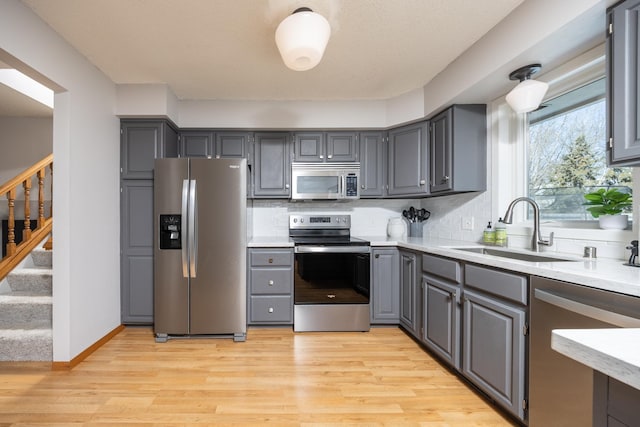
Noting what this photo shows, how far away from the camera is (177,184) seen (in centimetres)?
268

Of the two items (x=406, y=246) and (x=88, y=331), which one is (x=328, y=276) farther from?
(x=88, y=331)

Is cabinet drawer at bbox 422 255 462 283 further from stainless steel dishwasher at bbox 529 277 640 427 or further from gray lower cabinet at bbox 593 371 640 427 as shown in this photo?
gray lower cabinet at bbox 593 371 640 427

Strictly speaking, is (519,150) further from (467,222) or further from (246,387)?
(246,387)

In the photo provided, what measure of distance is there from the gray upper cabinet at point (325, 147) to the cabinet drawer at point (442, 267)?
1.41 metres

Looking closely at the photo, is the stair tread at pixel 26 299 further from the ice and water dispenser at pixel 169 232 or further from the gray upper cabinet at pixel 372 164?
the gray upper cabinet at pixel 372 164

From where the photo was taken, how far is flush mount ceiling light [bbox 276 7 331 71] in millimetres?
1611

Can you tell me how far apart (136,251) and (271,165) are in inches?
61.6

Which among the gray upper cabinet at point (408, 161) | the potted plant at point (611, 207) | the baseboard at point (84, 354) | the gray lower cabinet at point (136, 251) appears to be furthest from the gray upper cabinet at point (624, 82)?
the baseboard at point (84, 354)

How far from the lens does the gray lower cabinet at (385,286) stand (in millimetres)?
2957

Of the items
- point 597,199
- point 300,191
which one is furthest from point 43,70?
point 597,199

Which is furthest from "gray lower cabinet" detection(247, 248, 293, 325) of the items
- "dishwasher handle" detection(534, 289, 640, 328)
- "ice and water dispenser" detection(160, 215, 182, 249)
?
"dishwasher handle" detection(534, 289, 640, 328)

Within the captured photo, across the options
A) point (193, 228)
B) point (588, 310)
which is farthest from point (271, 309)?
point (588, 310)

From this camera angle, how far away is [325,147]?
3.30 metres

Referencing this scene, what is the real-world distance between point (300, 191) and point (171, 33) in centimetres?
174
